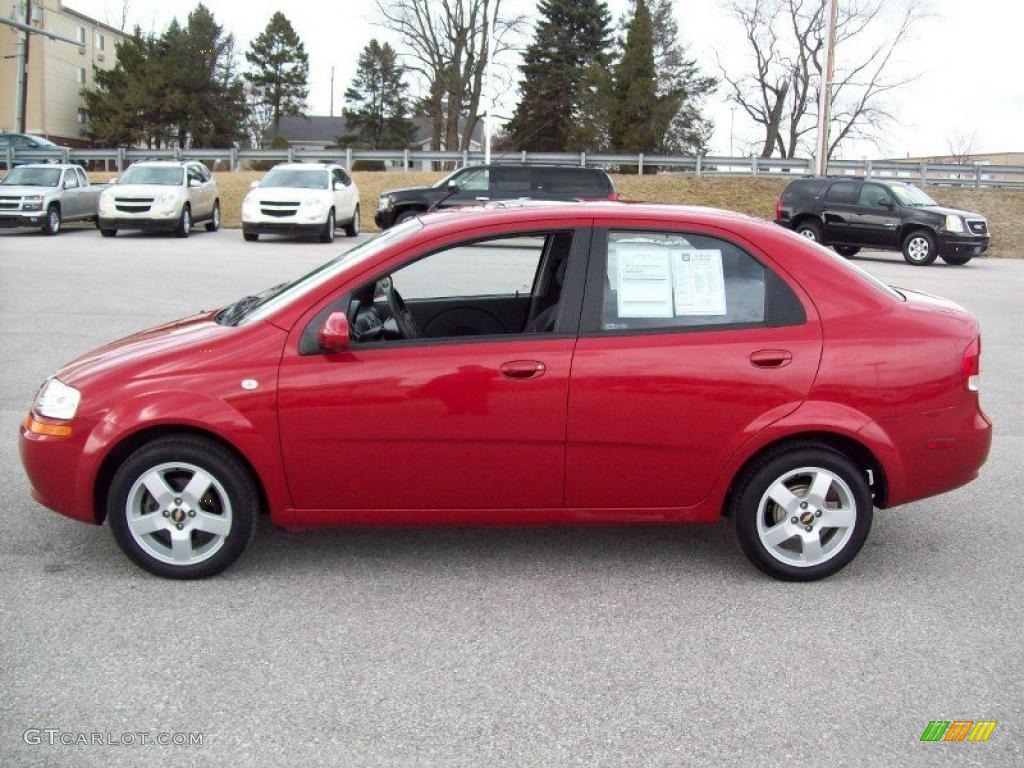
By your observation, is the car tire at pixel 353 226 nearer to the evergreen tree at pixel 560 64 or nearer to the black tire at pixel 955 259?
the black tire at pixel 955 259

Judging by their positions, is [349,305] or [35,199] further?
[35,199]

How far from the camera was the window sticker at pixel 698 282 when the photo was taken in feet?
14.7

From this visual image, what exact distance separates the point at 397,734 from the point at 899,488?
2.53 meters

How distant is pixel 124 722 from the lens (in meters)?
3.27

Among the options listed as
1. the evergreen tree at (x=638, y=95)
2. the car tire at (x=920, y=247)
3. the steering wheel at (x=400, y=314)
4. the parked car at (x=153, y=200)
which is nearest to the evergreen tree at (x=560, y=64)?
the evergreen tree at (x=638, y=95)

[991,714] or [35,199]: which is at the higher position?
[35,199]

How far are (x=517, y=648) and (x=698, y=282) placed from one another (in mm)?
1787

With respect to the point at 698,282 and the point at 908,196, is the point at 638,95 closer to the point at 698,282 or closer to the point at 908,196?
the point at 908,196

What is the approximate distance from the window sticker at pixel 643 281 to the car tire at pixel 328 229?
19029mm

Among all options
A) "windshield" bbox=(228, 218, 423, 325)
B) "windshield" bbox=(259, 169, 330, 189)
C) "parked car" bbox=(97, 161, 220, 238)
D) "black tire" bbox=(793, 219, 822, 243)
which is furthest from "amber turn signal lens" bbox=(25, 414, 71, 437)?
"black tire" bbox=(793, 219, 822, 243)

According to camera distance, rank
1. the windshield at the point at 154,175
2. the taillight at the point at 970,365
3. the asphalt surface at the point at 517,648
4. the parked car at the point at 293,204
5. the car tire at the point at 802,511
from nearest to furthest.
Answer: the asphalt surface at the point at 517,648 < the car tire at the point at 802,511 < the taillight at the point at 970,365 < the parked car at the point at 293,204 < the windshield at the point at 154,175

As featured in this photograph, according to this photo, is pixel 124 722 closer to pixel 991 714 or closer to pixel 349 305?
pixel 349 305

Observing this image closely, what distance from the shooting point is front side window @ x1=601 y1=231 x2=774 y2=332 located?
4.46m

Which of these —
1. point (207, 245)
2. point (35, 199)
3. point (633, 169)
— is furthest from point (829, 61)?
point (35, 199)
